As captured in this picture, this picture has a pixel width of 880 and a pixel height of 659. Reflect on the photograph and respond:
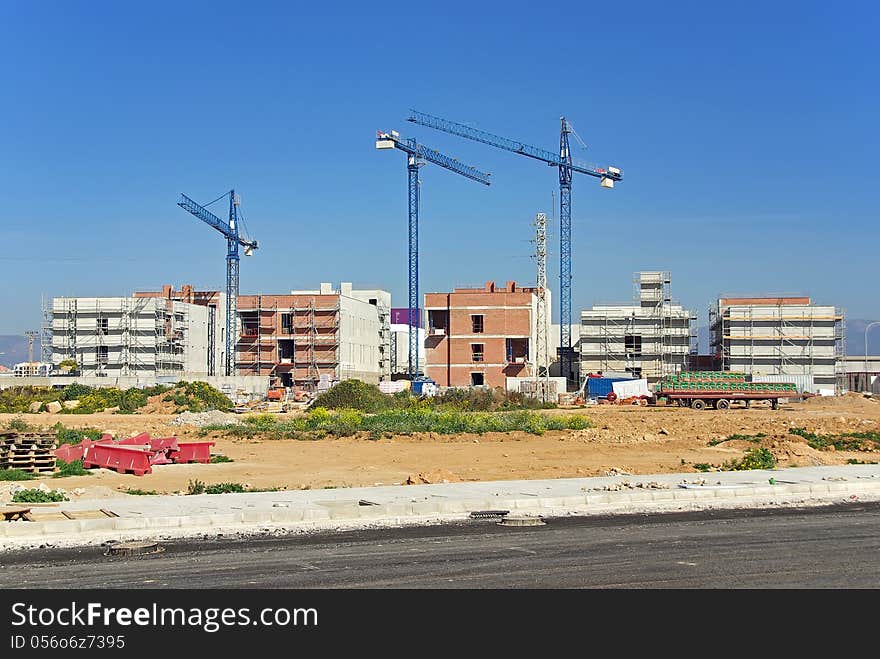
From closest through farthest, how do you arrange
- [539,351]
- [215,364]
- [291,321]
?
[291,321] < [539,351] < [215,364]

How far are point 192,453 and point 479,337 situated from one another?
71.8 meters

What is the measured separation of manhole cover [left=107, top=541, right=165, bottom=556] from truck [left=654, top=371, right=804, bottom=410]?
55606 mm

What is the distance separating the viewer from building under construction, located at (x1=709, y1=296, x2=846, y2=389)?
97875 millimetres

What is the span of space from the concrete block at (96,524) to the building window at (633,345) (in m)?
90.0

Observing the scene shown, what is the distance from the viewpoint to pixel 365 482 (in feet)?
77.2

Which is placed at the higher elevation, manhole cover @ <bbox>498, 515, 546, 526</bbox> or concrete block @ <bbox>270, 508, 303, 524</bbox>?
concrete block @ <bbox>270, 508, 303, 524</bbox>

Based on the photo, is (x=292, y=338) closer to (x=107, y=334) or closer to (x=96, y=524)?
(x=107, y=334)

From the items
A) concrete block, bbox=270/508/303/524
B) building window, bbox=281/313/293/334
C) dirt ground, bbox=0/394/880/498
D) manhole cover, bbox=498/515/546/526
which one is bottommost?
dirt ground, bbox=0/394/880/498

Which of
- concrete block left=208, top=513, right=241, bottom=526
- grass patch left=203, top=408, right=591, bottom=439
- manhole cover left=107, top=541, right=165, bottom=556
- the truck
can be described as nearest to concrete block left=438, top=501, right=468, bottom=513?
concrete block left=208, top=513, right=241, bottom=526

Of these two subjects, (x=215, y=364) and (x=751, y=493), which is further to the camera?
(x=215, y=364)

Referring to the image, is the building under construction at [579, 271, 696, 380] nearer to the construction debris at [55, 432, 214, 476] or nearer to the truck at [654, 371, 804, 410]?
the truck at [654, 371, 804, 410]
